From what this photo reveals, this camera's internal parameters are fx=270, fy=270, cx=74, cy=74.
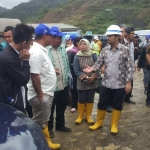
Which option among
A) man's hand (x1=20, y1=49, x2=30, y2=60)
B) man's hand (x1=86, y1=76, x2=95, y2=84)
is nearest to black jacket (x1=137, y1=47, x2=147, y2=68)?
man's hand (x1=86, y1=76, x2=95, y2=84)

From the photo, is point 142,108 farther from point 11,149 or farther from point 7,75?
point 11,149

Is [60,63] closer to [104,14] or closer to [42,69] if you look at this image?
[42,69]

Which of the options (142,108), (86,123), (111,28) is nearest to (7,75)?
(111,28)


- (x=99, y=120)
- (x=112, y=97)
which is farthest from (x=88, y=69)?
(x=99, y=120)

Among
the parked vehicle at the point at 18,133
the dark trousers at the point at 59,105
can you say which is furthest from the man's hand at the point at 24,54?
the dark trousers at the point at 59,105

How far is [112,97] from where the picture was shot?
184 inches

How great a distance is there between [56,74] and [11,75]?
1.29 meters

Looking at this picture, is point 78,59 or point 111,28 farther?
point 78,59

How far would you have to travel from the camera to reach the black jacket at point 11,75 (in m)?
2.75

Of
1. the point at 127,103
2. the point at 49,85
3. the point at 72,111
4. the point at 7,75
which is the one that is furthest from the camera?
the point at 127,103

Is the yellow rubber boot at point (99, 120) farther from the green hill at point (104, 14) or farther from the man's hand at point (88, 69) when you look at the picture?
the green hill at point (104, 14)

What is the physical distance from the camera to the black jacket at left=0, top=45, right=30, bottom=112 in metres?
2.75

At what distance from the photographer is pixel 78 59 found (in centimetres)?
494

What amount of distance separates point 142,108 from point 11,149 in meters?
4.40
